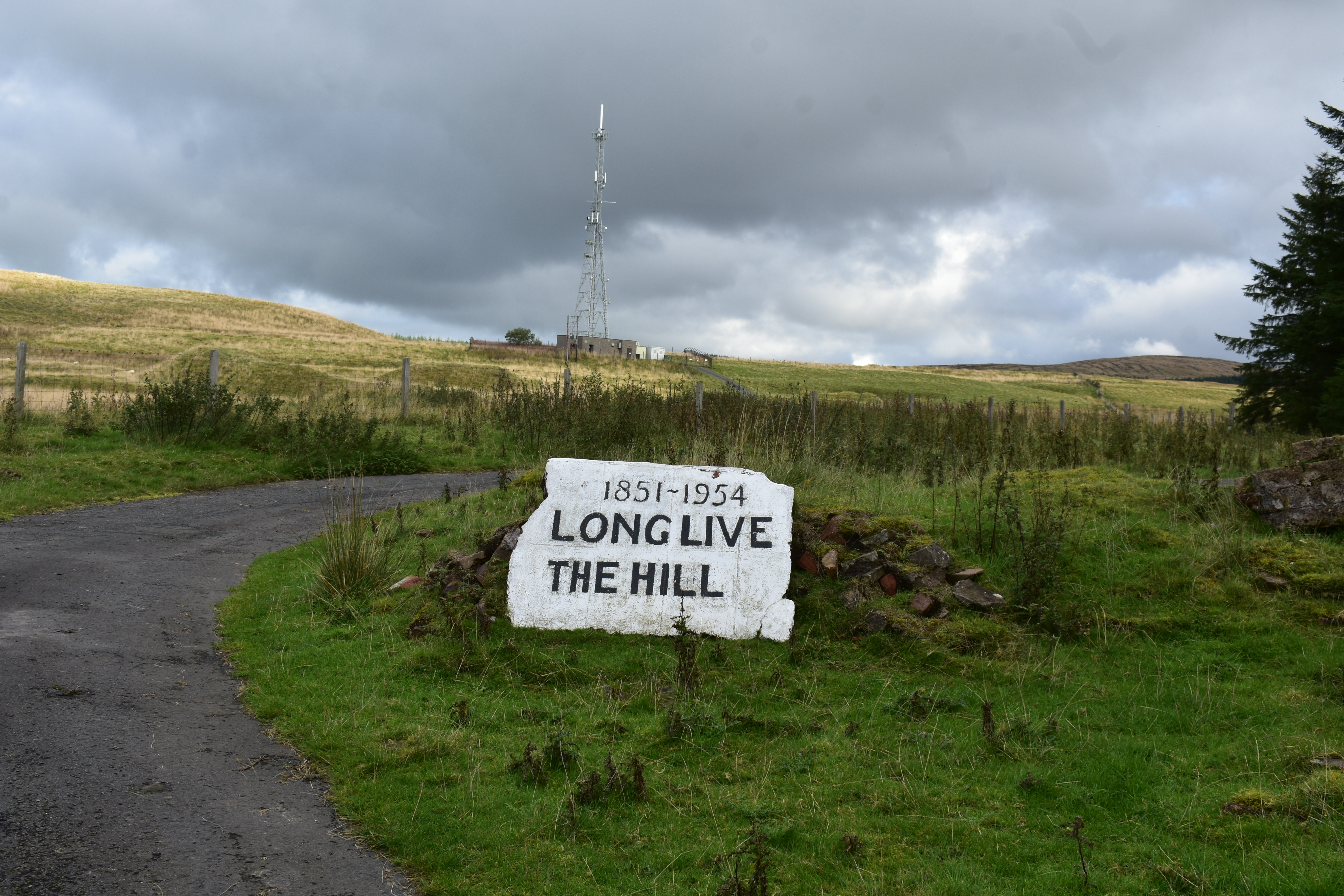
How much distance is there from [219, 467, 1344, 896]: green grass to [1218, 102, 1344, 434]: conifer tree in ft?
65.1

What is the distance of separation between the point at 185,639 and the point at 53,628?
0.98 meters

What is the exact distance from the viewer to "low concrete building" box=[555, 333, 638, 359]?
6331cm

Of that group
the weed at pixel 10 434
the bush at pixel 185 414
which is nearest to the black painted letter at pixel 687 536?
the bush at pixel 185 414

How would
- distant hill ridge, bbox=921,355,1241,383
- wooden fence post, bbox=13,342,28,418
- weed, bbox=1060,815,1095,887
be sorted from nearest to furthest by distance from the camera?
weed, bbox=1060,815,1095,887 < wooden fence post, bbox=13,342,28,418 < distant hill ridge, bbox=921,355,1241,383

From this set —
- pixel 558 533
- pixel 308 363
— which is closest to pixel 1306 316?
pixel 558 533

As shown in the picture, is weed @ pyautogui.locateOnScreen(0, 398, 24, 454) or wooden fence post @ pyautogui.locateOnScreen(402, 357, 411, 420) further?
wooden fence post @ pyautogui.locateOnScreen(402, 357, 411, 420)

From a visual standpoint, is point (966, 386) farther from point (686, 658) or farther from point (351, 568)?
point (686, 658)

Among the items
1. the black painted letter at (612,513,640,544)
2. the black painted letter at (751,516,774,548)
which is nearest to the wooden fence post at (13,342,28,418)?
the black painted letter at (612,513,640,544)

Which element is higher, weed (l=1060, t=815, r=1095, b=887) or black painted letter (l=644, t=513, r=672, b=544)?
black painted letter (l=644, t=513, r=672, b=544)

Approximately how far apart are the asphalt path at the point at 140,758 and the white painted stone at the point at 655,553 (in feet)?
7.87

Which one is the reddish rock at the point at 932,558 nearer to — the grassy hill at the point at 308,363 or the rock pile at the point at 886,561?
the rock pile at the point at 886,561

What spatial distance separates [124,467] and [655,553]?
38.4 feet

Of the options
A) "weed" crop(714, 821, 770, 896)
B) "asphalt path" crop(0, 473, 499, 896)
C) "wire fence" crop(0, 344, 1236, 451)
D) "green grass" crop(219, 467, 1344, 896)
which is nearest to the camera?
"weed" crop(714, 821, 770, 896)

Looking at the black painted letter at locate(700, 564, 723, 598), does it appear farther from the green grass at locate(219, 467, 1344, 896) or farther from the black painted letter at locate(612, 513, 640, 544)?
the black painted letter at locate(612, 513, 640, 544)
